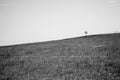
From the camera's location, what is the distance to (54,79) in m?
9.50

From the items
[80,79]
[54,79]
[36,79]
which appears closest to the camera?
[80,79]

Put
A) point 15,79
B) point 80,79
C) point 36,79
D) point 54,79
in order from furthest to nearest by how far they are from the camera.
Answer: point 15,79 → point 36,79 → point 54,79 → point 80,79

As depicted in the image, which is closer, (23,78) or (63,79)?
(63,79)

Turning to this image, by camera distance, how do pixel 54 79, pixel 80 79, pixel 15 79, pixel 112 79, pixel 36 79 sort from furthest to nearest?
pixel 15 79 → pixel 36 79 → pixel 54 79 → pixel 80 79 → pixel 112 79

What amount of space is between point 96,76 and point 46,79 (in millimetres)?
4427

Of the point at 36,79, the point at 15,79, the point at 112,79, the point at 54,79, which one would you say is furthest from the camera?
the point at 15,79

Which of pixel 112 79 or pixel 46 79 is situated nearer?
pixel 112 79

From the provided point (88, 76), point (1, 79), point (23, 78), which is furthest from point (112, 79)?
point (1, 79)

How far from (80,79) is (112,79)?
Result: 237 centimetres

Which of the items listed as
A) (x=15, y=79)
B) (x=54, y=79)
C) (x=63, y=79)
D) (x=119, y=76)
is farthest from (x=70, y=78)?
(x=15, y=79)

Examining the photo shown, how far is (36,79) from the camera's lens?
10133 mm

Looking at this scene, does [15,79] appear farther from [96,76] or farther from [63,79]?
[96,76]

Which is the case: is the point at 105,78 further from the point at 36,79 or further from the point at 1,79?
the point at 1,79

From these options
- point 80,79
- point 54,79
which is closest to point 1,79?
point 54,79
